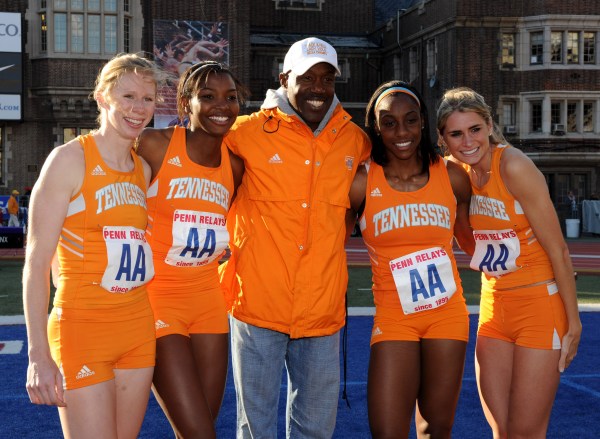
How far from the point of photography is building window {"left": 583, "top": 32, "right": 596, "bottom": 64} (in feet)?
112

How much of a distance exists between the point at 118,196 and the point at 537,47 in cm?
3342

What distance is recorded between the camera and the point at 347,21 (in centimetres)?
4234

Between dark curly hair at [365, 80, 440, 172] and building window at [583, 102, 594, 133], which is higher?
building window at [583, 102, 594, 133]

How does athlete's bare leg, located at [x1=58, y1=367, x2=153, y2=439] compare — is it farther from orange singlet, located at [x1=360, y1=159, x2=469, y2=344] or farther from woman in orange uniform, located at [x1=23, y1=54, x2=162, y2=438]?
orange singlet, located at [x1=360, y1=159, x2=469, y2=344]

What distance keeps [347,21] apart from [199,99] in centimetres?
3964

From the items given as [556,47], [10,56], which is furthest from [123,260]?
[556,47]

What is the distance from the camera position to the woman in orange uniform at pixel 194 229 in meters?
3.93

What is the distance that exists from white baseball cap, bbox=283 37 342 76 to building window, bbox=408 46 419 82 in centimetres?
3432

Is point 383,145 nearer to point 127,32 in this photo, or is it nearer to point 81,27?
point 81,27

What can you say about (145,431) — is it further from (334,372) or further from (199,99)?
(199,99)

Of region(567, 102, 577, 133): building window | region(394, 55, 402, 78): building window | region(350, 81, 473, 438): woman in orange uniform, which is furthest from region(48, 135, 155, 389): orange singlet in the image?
region(394, 55, 402, 78): building window

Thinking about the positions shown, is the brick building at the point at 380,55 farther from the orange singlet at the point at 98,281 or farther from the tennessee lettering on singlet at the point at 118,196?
the orange singlet at the point at 98,281

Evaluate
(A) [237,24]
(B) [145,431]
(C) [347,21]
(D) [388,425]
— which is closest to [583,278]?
(B) [145,431]

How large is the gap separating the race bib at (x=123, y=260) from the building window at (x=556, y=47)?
110ft
